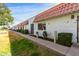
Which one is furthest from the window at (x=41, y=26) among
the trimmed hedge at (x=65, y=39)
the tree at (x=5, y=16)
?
the tree at (x=5, y=16)

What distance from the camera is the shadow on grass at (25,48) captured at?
693cm

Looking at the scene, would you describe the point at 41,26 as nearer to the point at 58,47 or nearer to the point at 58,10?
the point at 58,10

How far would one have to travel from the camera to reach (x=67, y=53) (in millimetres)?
6340

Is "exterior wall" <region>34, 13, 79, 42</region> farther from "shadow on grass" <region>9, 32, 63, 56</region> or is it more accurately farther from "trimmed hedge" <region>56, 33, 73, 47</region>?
"shadow on grass" <region>9, 32, 63, 56</region>

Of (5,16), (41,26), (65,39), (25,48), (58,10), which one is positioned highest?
(58,10)

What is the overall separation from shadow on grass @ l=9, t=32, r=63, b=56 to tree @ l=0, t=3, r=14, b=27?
448 mm

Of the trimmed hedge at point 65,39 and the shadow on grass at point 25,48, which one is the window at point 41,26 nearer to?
the shadow on grass at point 25,48

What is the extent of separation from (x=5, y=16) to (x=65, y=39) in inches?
94.3

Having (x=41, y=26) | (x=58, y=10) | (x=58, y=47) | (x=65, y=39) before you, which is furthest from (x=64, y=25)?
(x=41, y=26)

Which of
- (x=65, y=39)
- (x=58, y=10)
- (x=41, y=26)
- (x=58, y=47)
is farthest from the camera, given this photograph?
(x=41, y=26)

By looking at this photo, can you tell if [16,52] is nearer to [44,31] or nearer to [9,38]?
[9,38]

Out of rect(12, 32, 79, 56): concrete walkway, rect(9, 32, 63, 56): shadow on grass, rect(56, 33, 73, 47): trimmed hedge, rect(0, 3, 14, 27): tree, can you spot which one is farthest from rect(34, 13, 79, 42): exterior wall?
rect(0, 3, 14, 27): tree

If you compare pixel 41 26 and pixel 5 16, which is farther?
pixel 41 26

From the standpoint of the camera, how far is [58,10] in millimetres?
7391
